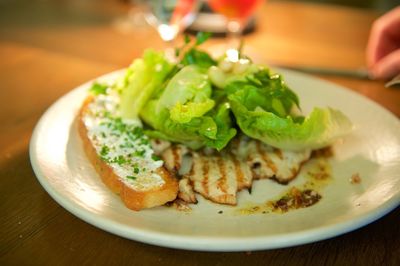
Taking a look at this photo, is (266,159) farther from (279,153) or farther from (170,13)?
(170,13)

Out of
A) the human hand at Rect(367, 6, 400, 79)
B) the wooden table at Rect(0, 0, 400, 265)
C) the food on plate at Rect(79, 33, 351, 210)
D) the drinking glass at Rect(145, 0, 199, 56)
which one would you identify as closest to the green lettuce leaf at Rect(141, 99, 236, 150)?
the food on plate at Rect(79, 33, 351, 210)

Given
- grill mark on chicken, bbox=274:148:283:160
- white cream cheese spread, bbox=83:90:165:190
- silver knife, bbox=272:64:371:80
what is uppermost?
white cream cheese spread, bbox=83:90:165:190

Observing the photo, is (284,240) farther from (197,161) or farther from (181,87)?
(181,87)

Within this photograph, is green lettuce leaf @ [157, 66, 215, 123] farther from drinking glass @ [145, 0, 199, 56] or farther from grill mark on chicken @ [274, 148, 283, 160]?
drinking glass @ [145, 0, 199, 56]

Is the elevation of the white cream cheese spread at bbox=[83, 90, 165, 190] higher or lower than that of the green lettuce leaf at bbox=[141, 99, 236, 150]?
lower

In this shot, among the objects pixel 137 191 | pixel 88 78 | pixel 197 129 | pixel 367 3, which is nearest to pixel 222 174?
pixel 197 129

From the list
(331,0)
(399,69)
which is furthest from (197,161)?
(331,0)

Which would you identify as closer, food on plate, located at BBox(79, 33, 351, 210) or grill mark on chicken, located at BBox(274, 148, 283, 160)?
food on plate, located at BBox(79, 33, 351, 210)

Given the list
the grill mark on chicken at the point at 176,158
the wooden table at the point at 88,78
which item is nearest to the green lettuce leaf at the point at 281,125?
the grill mark on chicken at the point at 176,158
